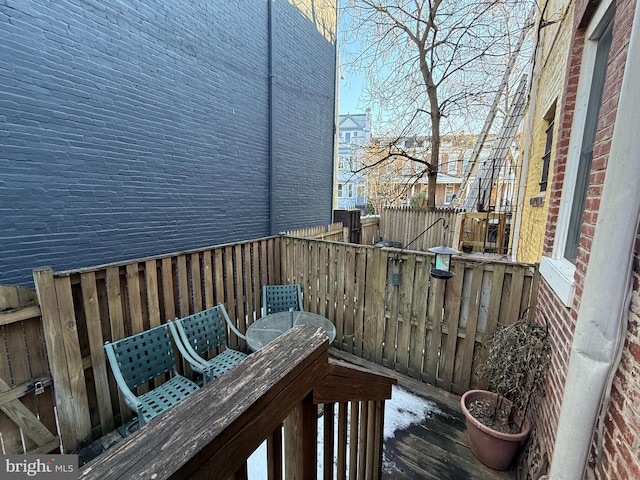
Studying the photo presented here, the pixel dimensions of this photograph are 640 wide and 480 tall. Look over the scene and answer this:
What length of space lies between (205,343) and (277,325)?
32.3 inches

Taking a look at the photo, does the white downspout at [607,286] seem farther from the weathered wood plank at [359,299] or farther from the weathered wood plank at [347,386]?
the weathered wood plank at [359,299]

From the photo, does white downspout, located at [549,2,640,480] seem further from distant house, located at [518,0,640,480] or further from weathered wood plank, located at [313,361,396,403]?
weathered wood plank, located at [313,361,396,403]

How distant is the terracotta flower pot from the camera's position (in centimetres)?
204

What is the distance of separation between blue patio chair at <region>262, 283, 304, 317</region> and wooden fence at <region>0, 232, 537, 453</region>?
18 centimetres

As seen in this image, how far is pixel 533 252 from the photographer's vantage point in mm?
3369

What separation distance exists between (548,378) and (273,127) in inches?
229

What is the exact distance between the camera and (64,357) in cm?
223

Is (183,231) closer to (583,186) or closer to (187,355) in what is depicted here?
(187,355)

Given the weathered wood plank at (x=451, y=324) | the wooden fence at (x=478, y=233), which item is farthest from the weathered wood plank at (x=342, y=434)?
the wooden fence at (x=478, y=233)

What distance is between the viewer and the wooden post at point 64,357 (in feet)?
6.98

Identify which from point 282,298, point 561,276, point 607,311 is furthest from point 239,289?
point 607,311

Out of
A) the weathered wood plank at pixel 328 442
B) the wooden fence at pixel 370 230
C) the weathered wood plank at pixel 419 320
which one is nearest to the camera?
the weathered wood plank at pixel 328 442

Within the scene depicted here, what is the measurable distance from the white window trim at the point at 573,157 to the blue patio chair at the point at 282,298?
9.48 ft

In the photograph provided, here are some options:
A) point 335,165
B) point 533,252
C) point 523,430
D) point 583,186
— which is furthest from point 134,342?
point 335,165
